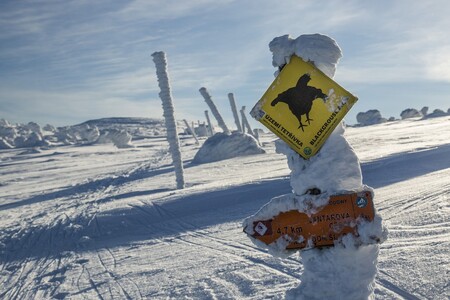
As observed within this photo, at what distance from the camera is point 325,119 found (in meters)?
3.31

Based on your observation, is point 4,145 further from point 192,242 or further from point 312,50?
point 312,50

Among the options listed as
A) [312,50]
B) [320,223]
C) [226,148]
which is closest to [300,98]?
[312,50]

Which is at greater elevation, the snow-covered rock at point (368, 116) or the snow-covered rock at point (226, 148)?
the snow-covered rock at point (368, 116)

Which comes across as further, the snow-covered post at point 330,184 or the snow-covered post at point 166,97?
the snow-covered post at point 166,97

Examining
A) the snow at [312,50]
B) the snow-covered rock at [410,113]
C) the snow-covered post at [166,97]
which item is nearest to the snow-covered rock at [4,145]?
the snow-covered post at [166,97]

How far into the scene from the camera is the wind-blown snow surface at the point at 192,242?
5.15m

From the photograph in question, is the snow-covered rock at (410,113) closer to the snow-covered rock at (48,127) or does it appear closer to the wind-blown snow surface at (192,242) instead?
the wind-blown snow surface at (192,242)

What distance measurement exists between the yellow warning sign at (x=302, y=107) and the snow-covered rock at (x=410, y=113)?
59211 mm

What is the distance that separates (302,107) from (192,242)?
5.35 m

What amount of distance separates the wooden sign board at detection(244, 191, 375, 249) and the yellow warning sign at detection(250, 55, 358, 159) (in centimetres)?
47

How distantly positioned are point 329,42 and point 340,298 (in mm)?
2048

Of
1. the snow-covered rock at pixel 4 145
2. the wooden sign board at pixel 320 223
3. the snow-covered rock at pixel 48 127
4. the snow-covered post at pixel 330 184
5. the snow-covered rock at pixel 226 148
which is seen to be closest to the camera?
the wooden sign board at pixel 320 223

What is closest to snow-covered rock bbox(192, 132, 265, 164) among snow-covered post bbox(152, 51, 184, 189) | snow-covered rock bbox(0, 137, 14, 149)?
snow-covered post bbox(152, 51, 184, 189)

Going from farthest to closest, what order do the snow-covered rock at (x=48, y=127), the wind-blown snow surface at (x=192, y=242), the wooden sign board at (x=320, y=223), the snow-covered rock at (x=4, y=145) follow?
the snow-covered rock at (x=48, y=127), the snow-covered rock at (x=4, y=145), the wind-blown snow surface at (x=192, y=242), the wooden sign board at (x=320, y=223)
